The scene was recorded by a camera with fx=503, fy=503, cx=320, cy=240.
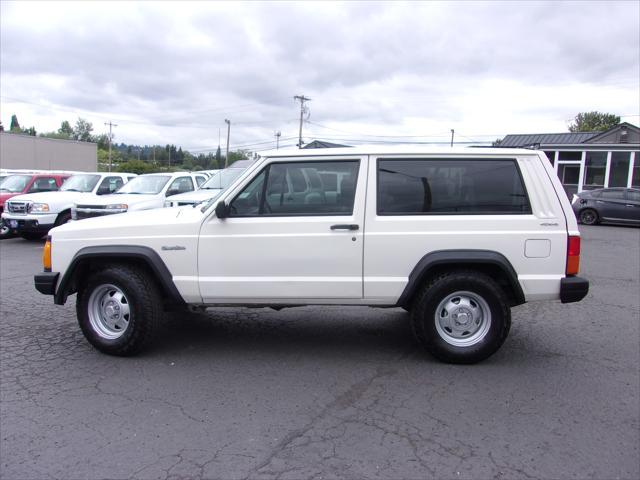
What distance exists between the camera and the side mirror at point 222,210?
14.1ft

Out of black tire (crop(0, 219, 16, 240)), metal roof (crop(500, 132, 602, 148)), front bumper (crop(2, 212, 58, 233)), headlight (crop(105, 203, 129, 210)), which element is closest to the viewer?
headlight (crop(105, 203, 129, 210))

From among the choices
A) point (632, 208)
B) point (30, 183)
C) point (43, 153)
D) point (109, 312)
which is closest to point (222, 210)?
point (109, 312)

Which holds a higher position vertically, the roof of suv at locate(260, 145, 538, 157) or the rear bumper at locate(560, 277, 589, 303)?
the roof of suv at locate(260, 145, 538, 157)

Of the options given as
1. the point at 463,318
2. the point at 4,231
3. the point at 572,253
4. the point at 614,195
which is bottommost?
the point at 4,231

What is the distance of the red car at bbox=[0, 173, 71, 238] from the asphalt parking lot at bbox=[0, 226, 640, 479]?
9885 mm

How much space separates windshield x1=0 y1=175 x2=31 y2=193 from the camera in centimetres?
1415

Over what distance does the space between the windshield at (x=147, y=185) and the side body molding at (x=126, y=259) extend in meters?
8.15

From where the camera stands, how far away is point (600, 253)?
37.0ft

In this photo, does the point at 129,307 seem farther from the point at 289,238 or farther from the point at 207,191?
the point at 207,191

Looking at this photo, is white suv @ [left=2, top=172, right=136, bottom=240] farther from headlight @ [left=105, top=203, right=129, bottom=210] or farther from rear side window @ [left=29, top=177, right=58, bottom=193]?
rear side window @ [left=29, top=177, right=58, bottom=193]

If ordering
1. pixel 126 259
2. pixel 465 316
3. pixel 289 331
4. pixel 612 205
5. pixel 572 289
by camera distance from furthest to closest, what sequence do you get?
pixel 612 205 → pixel 289 331 → pixel 126 259 → pixel 465 316 → pixel 572 289

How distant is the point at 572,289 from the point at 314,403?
235cm

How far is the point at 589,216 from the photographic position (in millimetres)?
18531

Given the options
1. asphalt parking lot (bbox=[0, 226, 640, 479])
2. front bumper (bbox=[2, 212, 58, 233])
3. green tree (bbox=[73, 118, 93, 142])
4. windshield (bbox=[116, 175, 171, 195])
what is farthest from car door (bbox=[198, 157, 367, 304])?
green tree (bbox=[73, 118, 93, 142])
